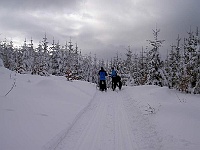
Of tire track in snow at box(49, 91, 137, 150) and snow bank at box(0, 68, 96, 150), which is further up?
snow bank at box(0, 68, 96, 150)

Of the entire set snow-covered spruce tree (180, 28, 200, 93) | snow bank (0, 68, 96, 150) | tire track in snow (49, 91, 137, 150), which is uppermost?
snow-covered spruce tree (180, 28, 200, 93)

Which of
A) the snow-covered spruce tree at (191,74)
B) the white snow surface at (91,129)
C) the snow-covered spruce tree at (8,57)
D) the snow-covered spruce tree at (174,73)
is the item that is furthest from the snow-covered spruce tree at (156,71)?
the snow-covered spruce tree at (8,57)

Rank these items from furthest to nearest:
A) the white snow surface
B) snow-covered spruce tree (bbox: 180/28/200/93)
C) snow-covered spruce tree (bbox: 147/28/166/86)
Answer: snow-covered spruce tree (bbox: 147/28/166/86) < snow-covered spruce tree (bbox: 180/28/200/93) < the white snow surface

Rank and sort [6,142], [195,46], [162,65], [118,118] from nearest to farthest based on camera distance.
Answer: [6,142]
[118,118]
[195,46]
[162,65]

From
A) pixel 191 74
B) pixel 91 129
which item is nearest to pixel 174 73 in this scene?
pixel 191 74

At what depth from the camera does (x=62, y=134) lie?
5.28 meters

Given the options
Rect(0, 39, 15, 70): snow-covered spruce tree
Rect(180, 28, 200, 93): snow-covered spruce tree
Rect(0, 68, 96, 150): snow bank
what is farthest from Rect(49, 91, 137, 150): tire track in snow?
Rect(0, 39, 15, 70): snow-covered spruce tree

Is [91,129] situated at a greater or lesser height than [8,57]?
lesser

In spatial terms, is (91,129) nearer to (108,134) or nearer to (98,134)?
(98,134)

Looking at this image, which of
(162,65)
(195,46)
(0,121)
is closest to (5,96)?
(0,121)

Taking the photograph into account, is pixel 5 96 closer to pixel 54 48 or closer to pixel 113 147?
pixel 113 147

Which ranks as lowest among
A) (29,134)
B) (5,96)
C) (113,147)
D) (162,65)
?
(113,147)

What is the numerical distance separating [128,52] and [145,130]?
36.2 m

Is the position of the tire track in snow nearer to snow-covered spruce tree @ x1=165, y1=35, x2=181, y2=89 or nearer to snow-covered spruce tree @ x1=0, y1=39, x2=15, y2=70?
→ snow-covered spruce tree @ x1=165, y1=35, x2=181, y2=89
